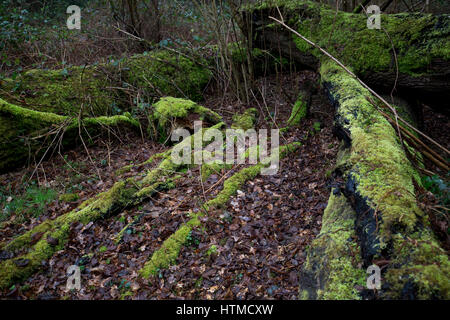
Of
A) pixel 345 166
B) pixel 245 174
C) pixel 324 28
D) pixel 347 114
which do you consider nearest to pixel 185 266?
pixel 245 174

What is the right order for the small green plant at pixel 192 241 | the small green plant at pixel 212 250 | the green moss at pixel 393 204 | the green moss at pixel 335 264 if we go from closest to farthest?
the green moss at pixel 393 204 → the green moss at pixel 335 264 → the small green plant at pixel 212 250 → the small green plant at pixel 192 241

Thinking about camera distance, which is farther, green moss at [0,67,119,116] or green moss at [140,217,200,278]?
green moss at [0,67,119,116]

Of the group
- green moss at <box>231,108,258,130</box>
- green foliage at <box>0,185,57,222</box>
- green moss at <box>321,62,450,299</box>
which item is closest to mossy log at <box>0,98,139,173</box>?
green foliage at <box>0,185,57,222</box>

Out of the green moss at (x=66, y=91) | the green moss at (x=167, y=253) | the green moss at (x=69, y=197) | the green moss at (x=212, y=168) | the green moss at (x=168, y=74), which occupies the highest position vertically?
the green moss at (x=168, y=74)

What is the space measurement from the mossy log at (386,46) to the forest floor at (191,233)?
1405mm

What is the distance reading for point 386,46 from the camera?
4754 millimetres

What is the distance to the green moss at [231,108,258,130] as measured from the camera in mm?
5727

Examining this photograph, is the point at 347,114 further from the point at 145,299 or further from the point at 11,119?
the point at 11,119

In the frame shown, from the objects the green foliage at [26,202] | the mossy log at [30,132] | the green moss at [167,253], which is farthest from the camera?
the mossy log at [30,132]

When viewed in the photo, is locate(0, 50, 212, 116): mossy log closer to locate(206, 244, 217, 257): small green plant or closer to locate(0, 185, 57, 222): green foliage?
locate(0, 185, 57, 222): green foliage

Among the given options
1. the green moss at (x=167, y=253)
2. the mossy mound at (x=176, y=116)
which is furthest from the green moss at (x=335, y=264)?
the mossy mound at (x=176, y=116)

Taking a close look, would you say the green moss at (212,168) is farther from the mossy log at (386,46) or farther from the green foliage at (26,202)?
the mossy log at (386,46)

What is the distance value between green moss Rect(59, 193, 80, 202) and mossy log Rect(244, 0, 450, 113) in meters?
4.67

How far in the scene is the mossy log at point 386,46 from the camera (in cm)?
423
